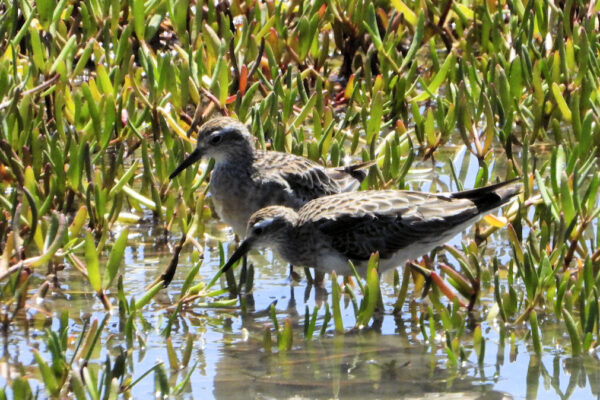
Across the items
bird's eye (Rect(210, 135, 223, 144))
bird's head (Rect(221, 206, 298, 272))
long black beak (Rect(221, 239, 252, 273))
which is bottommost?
long black beak (Rect(221, 239, 252, 273))

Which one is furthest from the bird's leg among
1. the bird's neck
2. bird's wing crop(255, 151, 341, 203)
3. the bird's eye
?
the bird's eye

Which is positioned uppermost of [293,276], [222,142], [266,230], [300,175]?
[222,142]

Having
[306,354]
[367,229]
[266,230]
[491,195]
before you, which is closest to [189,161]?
[266,230]

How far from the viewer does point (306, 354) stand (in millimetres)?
6211

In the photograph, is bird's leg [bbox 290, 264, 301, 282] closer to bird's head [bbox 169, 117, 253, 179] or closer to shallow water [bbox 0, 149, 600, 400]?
shallow water [bbox 0, 149, 600, 400]

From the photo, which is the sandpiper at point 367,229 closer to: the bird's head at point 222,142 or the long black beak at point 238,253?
the long black beak at point 238,253

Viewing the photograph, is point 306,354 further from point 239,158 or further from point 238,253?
point 239,158

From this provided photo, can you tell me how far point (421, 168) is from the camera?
9.07 meters

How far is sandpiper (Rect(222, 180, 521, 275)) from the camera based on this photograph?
7.14 metres

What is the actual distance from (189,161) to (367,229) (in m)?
1.35

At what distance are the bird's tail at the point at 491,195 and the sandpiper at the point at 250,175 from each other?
1004 millimetres

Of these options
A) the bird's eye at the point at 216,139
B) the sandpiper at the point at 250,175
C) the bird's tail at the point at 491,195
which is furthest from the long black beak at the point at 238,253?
the bird's tail at the point at 491,195

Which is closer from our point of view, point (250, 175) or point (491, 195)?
point (491, 195)

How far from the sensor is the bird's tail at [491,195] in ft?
23.5
